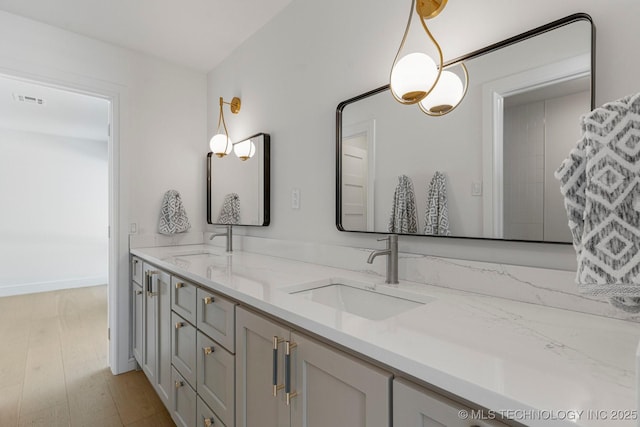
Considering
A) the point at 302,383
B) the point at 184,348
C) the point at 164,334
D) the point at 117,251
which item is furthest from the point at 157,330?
the point at 302,383

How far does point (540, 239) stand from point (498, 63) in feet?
1.92

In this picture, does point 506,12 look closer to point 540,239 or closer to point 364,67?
point 364,67

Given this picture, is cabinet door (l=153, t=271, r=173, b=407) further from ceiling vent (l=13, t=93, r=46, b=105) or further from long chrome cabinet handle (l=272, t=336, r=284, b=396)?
ceiling vent (l=13, t=93, r=46, b=105)

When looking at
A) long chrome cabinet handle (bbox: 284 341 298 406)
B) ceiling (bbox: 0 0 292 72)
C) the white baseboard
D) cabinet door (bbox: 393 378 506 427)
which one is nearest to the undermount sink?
long chrome cabinet handle (bbox: 284 341 298 406)

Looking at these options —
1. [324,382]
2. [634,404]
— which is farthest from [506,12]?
[324,382]

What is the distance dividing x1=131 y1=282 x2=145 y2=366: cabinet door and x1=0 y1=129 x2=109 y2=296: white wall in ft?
10.0

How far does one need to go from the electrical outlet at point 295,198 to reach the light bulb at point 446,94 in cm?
94

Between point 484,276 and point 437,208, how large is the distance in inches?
11.3

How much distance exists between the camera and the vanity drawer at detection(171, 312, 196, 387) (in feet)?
4.87

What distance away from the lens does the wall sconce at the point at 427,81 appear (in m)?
1.12

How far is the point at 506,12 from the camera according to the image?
1087 mm

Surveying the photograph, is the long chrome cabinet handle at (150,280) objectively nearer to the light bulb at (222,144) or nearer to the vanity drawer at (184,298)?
the vanity drawer at (184,298)

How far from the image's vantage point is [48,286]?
188 inches

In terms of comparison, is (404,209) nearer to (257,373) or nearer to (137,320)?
(257,373)
